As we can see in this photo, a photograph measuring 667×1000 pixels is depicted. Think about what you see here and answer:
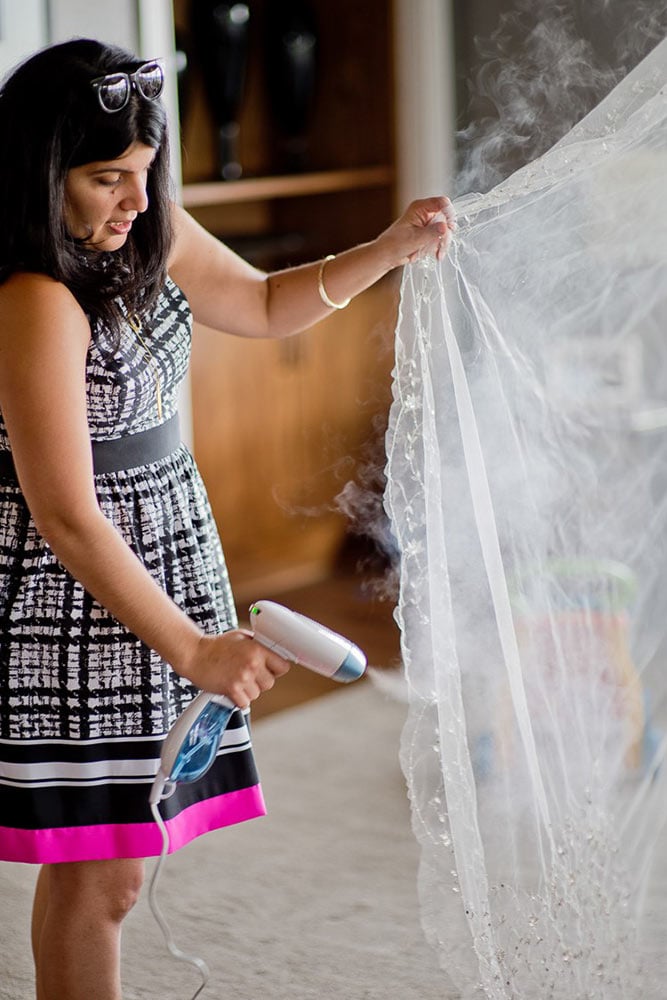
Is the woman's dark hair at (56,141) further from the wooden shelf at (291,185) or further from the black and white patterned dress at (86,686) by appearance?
the wooden shelf at (291,185)

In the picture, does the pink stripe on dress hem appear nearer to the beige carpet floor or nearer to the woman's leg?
the woman's leg

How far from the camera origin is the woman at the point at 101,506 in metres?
1.21

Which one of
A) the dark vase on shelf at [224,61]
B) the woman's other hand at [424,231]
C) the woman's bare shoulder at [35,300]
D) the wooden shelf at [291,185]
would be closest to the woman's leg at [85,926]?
the woman's bare shoulder at [35,300]

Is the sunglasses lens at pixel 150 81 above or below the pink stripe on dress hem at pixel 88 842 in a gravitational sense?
above

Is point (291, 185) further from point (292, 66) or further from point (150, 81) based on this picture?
point (150, 81)

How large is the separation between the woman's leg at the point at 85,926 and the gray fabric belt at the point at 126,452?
411mm

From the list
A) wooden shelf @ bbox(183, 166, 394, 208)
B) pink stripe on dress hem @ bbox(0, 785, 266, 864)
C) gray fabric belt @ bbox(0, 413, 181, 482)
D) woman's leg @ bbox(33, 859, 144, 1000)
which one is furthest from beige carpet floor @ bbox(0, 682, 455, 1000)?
wooden shelf @ bbox(183, 166, 394, 208)

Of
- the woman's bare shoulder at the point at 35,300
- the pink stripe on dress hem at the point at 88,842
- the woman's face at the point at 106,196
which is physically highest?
the woman's face at the point at 106,196

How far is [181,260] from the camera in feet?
4.89

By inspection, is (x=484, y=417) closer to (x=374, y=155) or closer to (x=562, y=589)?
(x=562, y=589)

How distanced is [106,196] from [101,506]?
1.02 ft

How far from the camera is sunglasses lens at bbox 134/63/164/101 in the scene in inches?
48.8

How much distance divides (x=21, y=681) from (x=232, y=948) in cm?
64

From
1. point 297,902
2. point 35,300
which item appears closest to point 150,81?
point 35,300
